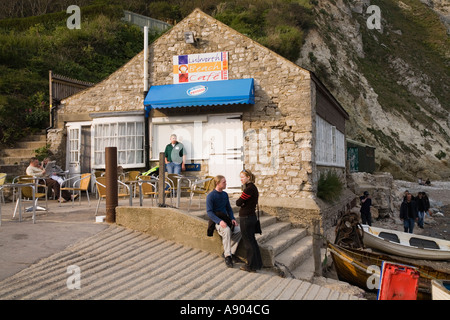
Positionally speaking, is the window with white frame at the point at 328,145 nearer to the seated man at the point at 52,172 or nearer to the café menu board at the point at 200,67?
the café menu board at the point at 200,67

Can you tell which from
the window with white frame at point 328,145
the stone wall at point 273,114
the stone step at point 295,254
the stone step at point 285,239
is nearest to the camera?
the stone step at point 295,254

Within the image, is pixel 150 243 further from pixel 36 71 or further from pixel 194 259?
pixel 36 71

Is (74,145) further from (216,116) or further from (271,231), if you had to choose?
(271,231)

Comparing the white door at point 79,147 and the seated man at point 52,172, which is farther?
the white door at point 79,147

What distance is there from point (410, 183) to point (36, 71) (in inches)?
1115

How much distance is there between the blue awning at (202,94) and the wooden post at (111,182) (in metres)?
4.39

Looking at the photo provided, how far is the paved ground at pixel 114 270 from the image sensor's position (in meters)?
4.60

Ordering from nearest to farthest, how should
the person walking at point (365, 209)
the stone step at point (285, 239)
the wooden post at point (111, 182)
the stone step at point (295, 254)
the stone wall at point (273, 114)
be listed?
the stone step at point (295, 254), the wooden post at point (111, 182), the stone step at point (285, 239), the stone wall at point (273, 114), the person walking at point (365, 209)

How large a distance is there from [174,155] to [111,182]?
419cm

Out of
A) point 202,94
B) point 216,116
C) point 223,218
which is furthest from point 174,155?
point 223,218
